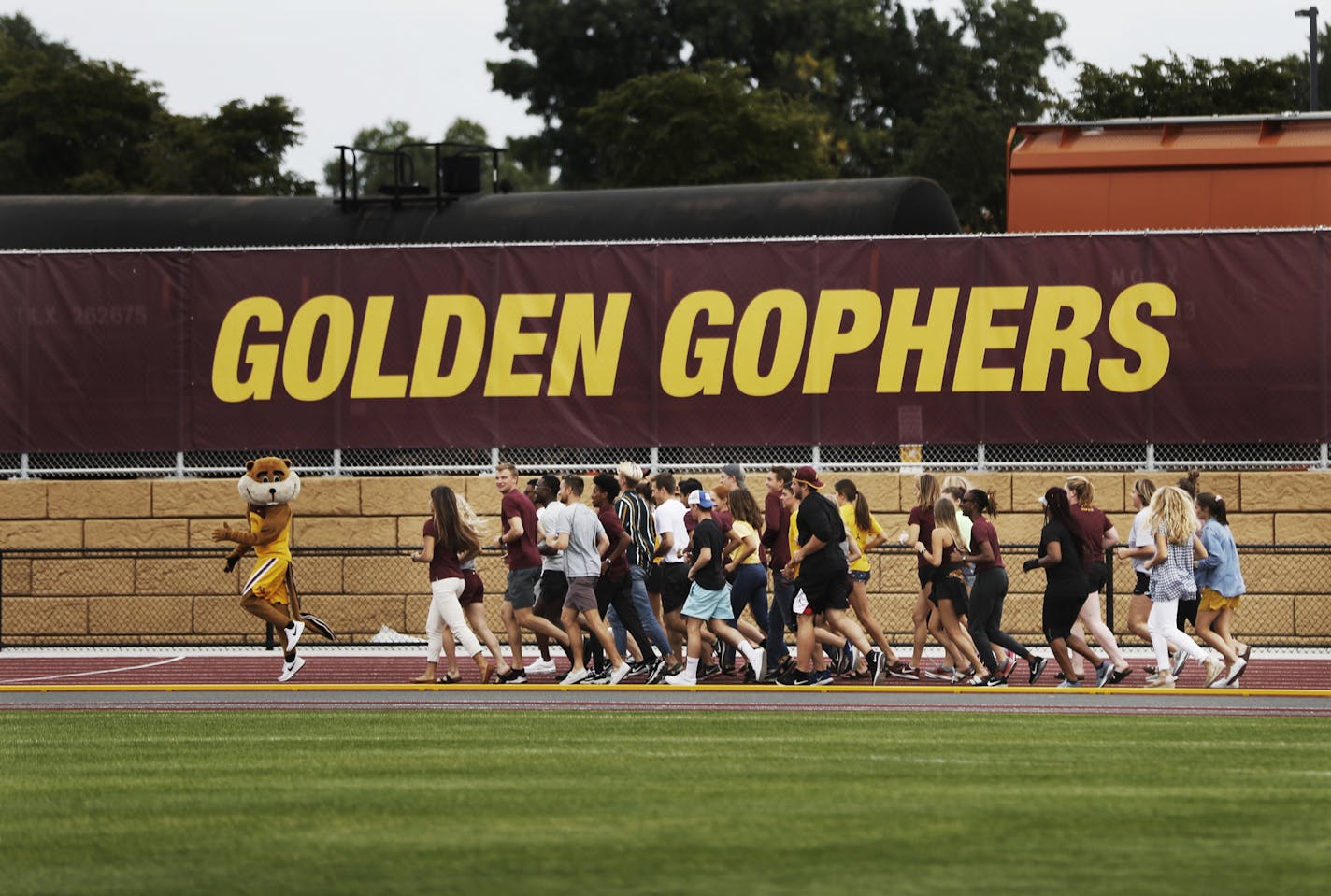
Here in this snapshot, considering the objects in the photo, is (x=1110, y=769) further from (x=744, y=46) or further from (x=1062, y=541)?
(x=744, y=46)

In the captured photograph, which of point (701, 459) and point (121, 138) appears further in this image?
point (121, 138)

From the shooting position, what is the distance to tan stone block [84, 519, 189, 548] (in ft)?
68.0

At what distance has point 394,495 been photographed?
2061 cm

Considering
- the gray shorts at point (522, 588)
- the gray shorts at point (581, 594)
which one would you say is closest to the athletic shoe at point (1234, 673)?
the gray shorts at point (581, 594)

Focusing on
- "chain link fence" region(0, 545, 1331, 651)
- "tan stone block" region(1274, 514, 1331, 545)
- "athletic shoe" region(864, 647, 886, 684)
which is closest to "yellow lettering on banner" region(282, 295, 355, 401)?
"chain link fence" region(0, 545, 1331, 651)

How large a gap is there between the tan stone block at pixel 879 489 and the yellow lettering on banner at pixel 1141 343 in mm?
2325

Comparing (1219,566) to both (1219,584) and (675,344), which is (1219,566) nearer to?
(1219,584)

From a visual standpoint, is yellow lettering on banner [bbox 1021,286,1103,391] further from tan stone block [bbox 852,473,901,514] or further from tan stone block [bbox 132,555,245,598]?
tan stone block [bbox 132,555,245,598]

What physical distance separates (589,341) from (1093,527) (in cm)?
628

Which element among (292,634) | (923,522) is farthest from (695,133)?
(292,634)

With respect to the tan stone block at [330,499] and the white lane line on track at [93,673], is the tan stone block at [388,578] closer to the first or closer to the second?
the tan stone block at [330,499]

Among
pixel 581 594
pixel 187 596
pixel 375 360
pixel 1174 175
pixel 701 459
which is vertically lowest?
pixel 187 596

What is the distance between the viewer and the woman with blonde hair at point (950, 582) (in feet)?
54.1

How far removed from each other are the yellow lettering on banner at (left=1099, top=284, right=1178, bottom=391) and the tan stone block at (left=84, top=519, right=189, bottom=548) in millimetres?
9522
